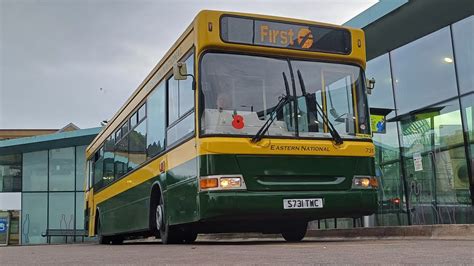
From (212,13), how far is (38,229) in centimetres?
2294

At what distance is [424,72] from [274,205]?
7980 mm

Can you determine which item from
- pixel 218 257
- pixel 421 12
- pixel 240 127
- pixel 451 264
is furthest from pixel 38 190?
pixel 451 264

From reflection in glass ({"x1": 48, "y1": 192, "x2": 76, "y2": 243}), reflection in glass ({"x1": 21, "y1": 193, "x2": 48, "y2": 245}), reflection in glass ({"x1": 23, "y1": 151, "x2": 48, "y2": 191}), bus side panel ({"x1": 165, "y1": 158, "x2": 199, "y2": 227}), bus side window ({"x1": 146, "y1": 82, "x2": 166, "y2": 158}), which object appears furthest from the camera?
reflection in glass ({"x1": 23, "y1": 151, "x2": 48, "y2": 191})

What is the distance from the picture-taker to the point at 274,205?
7793 millimetres

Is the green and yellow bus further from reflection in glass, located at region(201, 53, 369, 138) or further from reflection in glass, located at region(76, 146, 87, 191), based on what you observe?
reflection in glass, located at region(76, 146, 87, 191)

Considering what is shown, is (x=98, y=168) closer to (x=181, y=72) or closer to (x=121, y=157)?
(x=121, y=157)

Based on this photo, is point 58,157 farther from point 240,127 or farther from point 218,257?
point 218,257

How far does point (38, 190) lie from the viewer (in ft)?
94.7

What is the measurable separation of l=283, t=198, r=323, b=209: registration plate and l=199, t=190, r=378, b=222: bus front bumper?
0.13 ft

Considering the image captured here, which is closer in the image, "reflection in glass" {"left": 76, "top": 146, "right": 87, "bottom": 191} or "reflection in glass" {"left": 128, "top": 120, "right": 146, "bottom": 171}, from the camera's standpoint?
"reflection in glass" {"left": 128, "top": 120, "right": 146, "bottom": 171}

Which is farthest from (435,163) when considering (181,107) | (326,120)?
Result: (181,107)

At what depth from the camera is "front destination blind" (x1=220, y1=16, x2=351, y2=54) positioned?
26.9 feet

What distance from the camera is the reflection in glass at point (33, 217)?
92.4ft

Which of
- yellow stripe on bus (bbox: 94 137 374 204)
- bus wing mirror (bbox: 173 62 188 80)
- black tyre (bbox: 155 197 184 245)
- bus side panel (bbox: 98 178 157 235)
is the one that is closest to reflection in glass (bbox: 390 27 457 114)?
yellow stripe on bus (bbox: 94 137 374 204)
